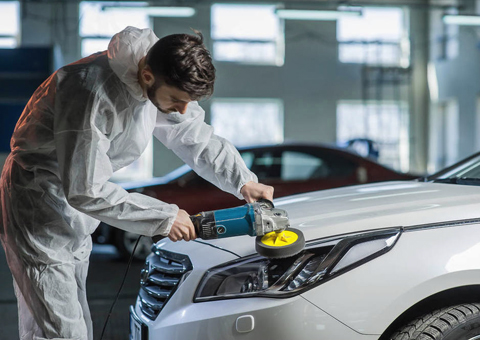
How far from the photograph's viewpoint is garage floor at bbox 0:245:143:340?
3.61m

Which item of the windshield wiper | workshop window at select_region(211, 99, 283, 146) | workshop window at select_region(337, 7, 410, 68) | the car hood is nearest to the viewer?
the car hood

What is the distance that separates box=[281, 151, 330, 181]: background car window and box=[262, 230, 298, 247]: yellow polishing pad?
422 centimetres

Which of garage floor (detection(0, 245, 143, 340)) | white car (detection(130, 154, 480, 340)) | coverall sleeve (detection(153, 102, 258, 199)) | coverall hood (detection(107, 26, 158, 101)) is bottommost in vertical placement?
garage floor (detection(0, 245, 143, 340))

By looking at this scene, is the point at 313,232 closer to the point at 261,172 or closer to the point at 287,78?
the point at 261,172

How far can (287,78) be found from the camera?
580 inches

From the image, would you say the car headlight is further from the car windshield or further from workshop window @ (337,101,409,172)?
workshop window @ (337,101,409,172)

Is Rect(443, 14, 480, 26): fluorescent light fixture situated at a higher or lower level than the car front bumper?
higher

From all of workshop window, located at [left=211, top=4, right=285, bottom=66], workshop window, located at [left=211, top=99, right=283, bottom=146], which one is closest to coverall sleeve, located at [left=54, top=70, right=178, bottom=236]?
workshop window, located at [left=211, top=99, right=283, bottom=146]

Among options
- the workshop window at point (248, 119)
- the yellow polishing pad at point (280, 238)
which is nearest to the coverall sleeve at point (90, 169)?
the yellow polishing pad at point (280, 238)

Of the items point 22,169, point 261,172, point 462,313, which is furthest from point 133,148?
point 261,172

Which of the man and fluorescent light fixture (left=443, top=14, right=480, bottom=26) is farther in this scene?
fluorescent light fixture (left=443, top=14, right=480, bottom=26)

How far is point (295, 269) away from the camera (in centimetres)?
188

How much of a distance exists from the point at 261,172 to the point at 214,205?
2.68ft

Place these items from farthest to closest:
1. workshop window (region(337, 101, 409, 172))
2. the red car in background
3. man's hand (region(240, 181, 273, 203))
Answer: workshop window (region(337, 101, 409, 172))
the red car in background
man's hand (region(240, 181, 273, 203))
